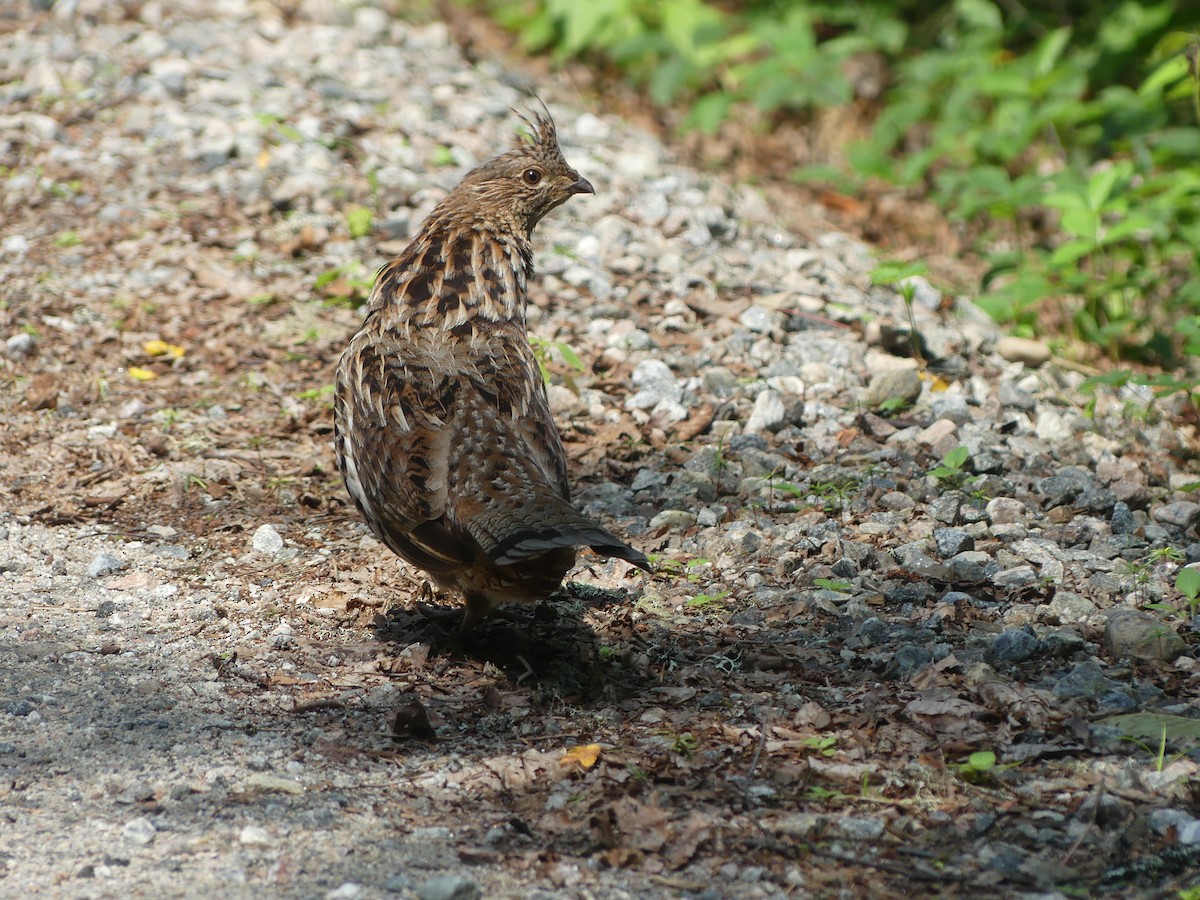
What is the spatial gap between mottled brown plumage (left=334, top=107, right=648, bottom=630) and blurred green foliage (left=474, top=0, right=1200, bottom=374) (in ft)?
10.4

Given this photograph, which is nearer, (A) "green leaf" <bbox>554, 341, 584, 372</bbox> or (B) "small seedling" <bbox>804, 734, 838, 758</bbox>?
(B) "small seedling" <bbox>804, 734, 838, 758</bbox>

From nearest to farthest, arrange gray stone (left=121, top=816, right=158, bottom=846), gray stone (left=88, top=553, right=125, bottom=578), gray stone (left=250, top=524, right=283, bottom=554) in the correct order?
gray stone (left=121, top=816, right=158, bottom=846) < gray stone (left=88, top=553, right=125, bottom=578) < gray stone (left=250, top=524, right=283, bottom=554)

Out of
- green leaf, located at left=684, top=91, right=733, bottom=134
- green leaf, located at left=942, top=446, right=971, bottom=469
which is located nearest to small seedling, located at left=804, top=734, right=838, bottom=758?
green leaf, located at left=942, top=446, right=971, bottom=469

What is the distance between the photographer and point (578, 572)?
213 inches

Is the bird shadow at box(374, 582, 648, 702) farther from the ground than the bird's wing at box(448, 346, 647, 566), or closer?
closer

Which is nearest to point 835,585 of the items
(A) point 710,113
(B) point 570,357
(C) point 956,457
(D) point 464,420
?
(C) point 956,457

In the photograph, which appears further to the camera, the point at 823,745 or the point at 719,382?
the point at 719,382

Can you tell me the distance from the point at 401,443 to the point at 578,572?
3.77 ft

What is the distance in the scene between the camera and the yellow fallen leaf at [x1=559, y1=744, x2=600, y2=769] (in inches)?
155

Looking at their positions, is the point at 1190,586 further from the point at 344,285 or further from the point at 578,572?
the point at 344,285

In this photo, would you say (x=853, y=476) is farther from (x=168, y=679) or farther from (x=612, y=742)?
(x=168, y=679)

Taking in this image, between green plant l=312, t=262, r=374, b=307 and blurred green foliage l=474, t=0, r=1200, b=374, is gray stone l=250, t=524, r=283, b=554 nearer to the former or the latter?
green plant l=312, t=262, r=374, b=307

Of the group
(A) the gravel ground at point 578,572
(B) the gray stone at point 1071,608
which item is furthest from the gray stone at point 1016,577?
(B) the gray stone at point 1071,608

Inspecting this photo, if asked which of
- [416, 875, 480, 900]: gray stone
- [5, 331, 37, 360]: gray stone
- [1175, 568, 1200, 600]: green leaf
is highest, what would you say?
[1175, 568, 1200, 600]: green leaf
